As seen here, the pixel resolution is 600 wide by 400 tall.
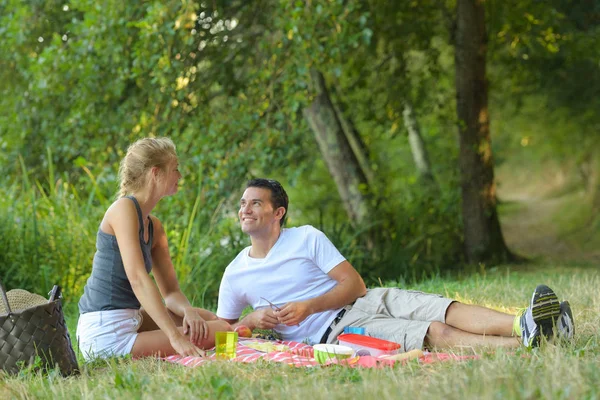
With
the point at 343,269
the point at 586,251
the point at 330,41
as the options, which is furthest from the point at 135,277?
the point at 586,251

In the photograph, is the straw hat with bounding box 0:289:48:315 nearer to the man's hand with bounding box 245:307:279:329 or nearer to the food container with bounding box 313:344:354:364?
the man's hand with bounding box 245:307:279:329

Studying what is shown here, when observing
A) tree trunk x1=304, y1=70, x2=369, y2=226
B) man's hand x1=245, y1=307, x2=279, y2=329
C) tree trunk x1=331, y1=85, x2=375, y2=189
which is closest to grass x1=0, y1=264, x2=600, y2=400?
man's hand x1=245, y1=307, x2=279, y2=329

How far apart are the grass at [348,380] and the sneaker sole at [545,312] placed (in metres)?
0.12

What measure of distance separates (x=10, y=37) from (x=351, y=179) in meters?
4.52

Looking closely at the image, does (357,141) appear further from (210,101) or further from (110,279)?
(110,279)

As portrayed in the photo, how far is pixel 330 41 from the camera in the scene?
7.73m

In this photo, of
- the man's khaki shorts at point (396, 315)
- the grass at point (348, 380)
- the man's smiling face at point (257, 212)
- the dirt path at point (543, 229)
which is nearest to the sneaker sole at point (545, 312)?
the grass at point (348, 380)

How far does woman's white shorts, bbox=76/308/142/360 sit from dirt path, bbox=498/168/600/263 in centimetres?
847

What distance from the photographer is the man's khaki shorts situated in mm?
4332

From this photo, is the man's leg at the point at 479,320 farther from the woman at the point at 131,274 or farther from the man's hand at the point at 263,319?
the woman at the point at 131,274

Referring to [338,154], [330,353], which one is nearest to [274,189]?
[330,353]

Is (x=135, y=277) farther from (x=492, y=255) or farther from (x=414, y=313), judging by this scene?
(x=492, y=255)

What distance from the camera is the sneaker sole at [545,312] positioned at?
12.4ft

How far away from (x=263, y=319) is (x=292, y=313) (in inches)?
7.5
